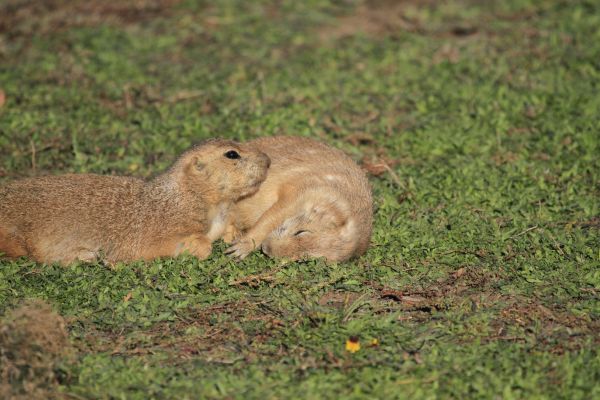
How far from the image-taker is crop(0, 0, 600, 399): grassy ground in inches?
206

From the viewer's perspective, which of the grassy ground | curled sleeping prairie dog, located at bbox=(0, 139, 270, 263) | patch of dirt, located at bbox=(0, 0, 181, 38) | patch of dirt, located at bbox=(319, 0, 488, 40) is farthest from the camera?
patch of dirt, located at bbox=(319, 0, 488, 40)

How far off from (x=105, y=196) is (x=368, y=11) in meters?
6.88

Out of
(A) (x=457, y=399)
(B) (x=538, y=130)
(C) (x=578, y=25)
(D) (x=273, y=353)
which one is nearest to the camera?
(A) (x=457, y=399)

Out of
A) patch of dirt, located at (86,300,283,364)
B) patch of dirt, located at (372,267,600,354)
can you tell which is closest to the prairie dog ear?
patch of dirt, located at (86,300,283,364)

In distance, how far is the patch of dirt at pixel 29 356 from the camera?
4.79 m

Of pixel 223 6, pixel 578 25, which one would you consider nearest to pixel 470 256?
pixel 578 25

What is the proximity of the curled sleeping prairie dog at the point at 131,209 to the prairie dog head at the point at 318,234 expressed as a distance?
551mm

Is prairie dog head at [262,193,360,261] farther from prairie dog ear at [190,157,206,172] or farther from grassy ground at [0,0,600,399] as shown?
Answer: prairie dog ear at [190,157,206,172]

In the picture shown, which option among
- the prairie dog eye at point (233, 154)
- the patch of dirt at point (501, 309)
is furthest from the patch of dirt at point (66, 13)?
the patch of dirt at point (501, 309)

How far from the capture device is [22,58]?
10.7 m

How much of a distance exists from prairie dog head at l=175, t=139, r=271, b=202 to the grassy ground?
20.4 inches

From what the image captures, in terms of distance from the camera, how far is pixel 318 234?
640cm

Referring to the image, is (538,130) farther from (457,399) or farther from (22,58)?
(22,58)

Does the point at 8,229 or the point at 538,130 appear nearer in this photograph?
the point at 8,229
